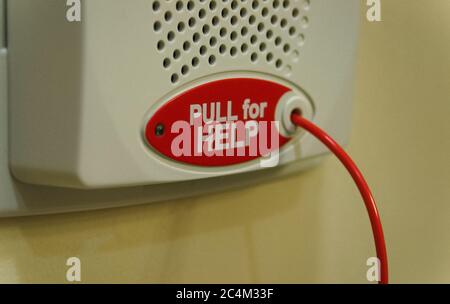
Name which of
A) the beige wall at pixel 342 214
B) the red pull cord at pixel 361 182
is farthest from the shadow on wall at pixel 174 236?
the red pull cord at pixel 361 182

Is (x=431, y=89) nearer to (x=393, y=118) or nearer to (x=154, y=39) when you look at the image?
(x=393, y=118)

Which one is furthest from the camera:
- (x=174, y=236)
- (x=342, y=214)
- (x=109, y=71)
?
(x=342, y=214)

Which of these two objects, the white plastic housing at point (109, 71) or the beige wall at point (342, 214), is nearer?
the white plastic housing at point (109, 71)

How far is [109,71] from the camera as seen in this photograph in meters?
0.43

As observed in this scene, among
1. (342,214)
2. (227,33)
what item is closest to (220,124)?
(227,33)

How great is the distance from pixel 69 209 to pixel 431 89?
0.37 m

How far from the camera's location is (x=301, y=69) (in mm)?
539

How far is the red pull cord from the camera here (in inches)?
20.3

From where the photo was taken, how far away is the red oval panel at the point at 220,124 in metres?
0.48

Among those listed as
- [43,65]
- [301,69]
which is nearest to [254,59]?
[301,69]

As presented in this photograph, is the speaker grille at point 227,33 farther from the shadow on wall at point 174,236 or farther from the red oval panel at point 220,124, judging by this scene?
the shadow on wall at point 174,236

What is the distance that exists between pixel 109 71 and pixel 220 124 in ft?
0.32

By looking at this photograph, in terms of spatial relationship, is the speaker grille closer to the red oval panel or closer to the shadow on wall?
the red oval panel

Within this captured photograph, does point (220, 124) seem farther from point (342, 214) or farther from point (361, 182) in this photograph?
point (342, 214)
